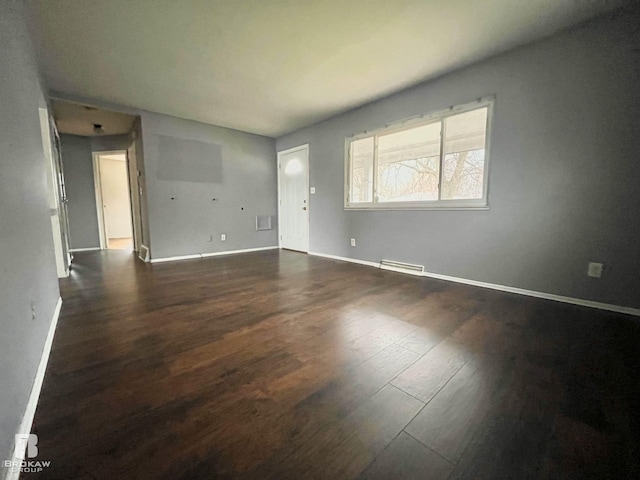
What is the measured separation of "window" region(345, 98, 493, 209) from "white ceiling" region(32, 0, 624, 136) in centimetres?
54

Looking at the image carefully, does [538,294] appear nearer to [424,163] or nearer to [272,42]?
[424,163]

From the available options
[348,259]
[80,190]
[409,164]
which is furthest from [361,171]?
[80,190]

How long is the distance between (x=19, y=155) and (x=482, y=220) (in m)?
3.68

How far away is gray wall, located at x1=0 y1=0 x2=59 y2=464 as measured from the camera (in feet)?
2.94

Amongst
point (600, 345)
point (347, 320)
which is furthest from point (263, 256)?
point (600, 345)

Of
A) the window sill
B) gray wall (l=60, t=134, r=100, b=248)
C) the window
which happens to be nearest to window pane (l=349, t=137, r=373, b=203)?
the window

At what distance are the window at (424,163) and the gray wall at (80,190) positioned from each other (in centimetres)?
574

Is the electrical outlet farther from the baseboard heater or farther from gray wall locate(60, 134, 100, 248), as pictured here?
gray wall locate(60, 134, 100, 248)

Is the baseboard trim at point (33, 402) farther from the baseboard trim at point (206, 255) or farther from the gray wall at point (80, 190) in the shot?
the gray wall at point (80, 190)

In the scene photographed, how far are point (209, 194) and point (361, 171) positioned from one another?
285 centimetres

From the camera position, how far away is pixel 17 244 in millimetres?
1157

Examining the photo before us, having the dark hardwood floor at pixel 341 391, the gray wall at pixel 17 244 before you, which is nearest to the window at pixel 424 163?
the dark hardwood floor at pixel 341 391

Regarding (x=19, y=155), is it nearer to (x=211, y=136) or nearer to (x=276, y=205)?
(x=211, y=136)

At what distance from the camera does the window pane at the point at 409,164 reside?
10.4 feet
